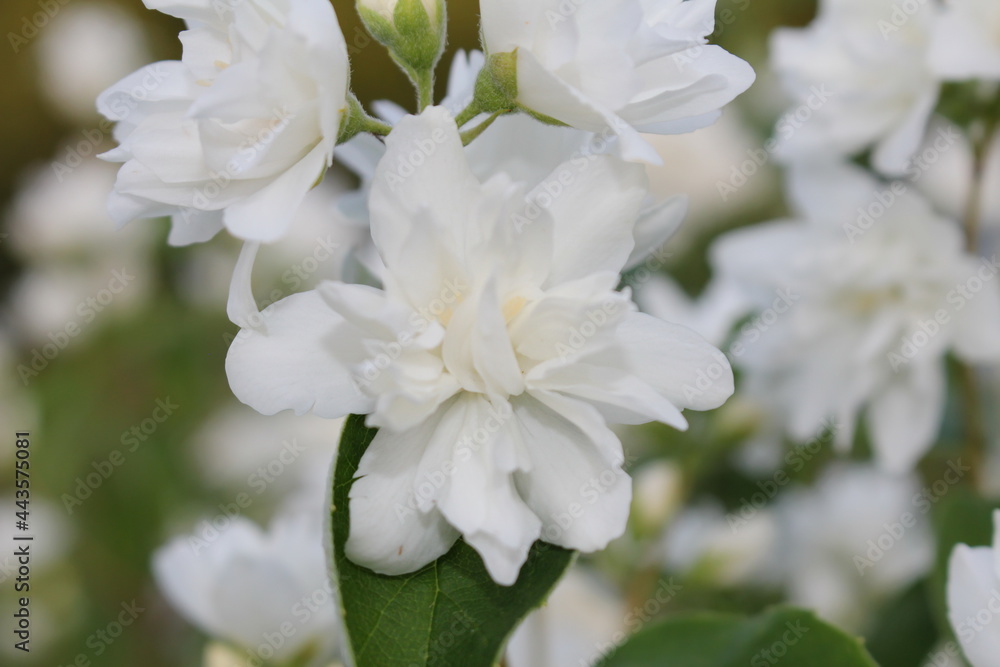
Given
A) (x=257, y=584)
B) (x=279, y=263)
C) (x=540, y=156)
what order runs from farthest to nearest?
1. (x=279, y=263)
2. (x=257, y=584)
3. (x=540, y=156)

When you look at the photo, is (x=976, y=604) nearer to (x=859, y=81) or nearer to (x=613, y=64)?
(x=613, y=64)

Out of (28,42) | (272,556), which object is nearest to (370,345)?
(272,556)

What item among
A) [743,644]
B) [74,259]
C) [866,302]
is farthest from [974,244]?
[74,259]

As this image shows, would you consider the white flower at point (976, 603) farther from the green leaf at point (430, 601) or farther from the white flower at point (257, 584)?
the white flower at point (257, 584)

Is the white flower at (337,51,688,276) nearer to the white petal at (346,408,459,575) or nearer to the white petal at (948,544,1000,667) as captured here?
the white petal at (346,408,459,575)

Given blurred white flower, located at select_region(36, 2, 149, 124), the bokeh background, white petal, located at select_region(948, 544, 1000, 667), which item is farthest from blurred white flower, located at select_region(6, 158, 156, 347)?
white petal, located at select_region(948, 544, 1000, 667)

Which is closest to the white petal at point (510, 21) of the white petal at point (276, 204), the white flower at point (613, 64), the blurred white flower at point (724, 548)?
the white flower at point (613, 64)

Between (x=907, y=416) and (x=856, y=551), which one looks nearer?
(x=907, y=416)
